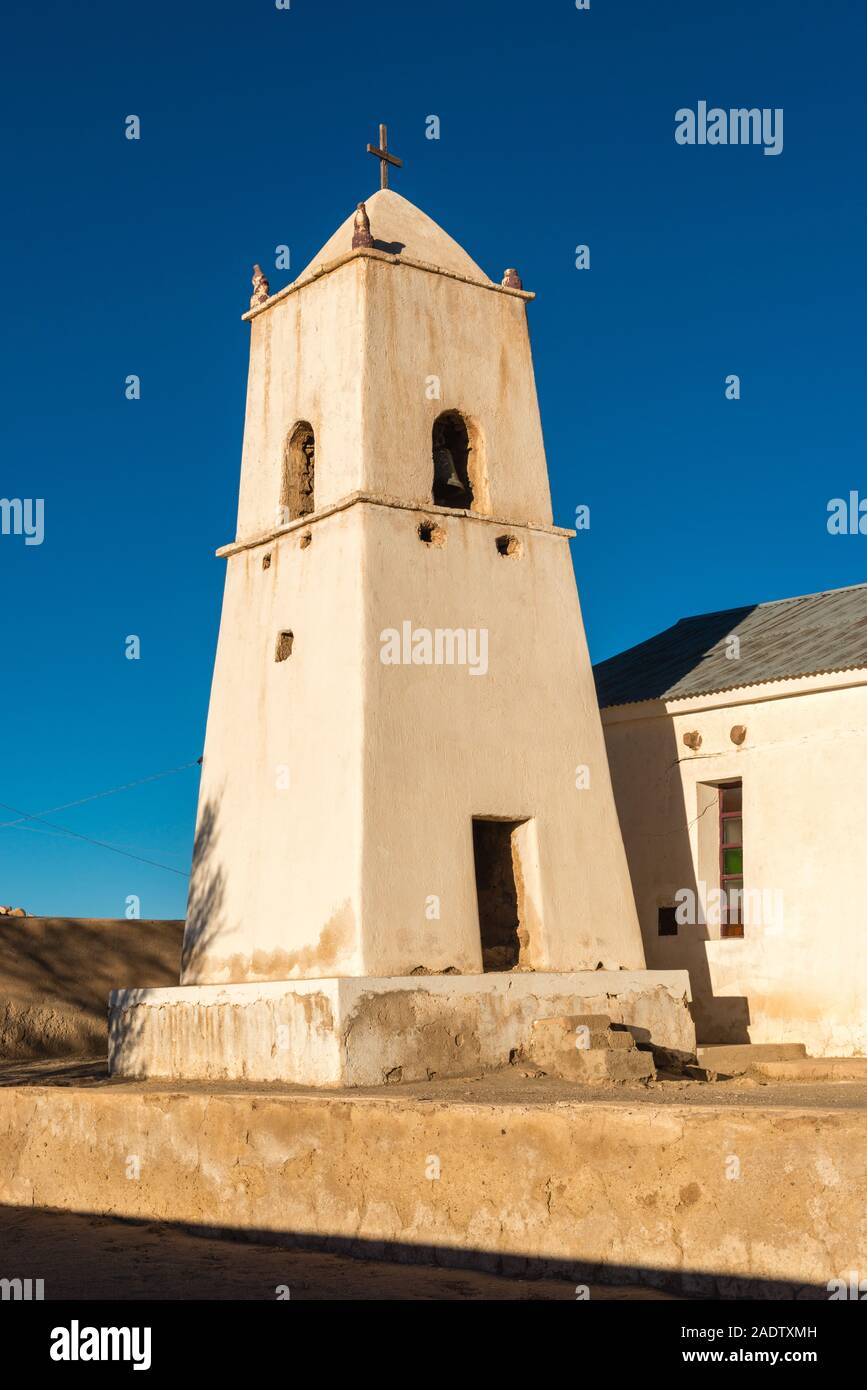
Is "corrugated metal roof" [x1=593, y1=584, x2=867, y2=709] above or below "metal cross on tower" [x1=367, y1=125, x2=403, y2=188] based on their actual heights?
below

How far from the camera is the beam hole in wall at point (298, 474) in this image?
1684 cm

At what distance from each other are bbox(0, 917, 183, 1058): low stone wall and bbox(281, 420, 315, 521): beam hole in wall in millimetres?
5798

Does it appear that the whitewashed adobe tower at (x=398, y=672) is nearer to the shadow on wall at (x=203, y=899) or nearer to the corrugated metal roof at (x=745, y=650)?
the shadow on wall at (x=203, y=899)

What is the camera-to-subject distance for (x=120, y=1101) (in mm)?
13008

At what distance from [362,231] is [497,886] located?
6.83 metres

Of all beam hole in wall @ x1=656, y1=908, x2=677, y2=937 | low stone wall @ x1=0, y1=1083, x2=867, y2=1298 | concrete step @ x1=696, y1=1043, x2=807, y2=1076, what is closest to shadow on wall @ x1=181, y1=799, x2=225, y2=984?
low stone wall @ x1=0, y1=1083, x2=867, y2=1298

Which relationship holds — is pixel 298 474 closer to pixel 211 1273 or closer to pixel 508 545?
pixel 508 545

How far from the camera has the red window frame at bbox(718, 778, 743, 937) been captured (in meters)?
17.7

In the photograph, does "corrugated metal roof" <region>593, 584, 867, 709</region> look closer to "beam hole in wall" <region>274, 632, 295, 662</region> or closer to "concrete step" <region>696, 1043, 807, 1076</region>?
"concrete step" <region>696, 1043, 807, 1076</region>

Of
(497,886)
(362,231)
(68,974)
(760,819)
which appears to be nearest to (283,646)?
(497,886)

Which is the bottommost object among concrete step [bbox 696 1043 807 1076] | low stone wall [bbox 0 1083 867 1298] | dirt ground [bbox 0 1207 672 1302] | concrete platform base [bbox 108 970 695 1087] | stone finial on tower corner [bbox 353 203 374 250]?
dirt ground [bbox 0 1207 672 1302]

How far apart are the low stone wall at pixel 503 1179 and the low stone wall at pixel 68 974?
476 centimetres

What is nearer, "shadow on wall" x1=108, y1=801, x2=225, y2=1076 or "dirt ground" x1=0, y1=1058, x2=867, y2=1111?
"dirt ground" x1=0, y1=1058, x2=867, y2=1111
